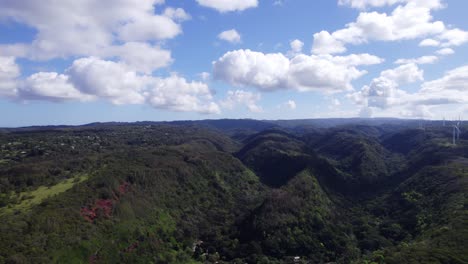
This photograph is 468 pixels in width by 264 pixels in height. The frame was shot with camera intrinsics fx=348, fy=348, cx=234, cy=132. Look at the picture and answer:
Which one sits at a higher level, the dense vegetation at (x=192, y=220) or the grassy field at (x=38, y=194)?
the grassy field at (x=38, y=194)

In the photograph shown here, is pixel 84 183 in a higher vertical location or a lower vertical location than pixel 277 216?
higher

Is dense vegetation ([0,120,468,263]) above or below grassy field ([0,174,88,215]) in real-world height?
below

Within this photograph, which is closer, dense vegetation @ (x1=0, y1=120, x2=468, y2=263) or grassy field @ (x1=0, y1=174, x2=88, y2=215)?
dense vegetation @ (x1=0, y1=120, x2=468, y2=263)

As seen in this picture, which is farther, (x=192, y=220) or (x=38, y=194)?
(x=192, y=220)

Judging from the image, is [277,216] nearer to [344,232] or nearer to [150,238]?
[344,232]

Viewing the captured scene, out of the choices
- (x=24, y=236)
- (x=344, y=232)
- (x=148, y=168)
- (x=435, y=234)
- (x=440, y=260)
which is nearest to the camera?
(x=440, y=260)

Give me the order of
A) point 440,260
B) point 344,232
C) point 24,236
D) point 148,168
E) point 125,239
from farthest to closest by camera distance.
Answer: point 148,168
point 344,232
point 125,239
point 24,236
point 440,260

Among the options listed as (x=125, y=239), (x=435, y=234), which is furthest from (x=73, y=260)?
(x=435, y=234)

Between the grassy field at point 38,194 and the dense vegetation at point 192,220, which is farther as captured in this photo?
the grassy field at point 38,194
